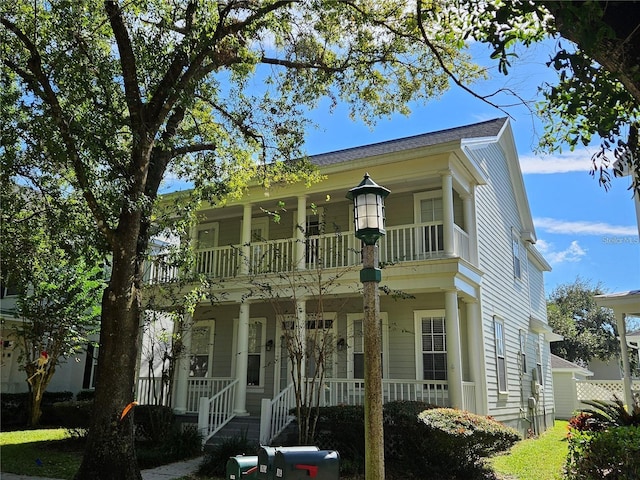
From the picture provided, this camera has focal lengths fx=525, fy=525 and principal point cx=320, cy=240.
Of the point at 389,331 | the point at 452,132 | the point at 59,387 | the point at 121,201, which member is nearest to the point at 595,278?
the point at 452,132

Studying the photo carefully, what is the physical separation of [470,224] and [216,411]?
762cm

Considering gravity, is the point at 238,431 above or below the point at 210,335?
below

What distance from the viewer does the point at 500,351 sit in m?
14.2

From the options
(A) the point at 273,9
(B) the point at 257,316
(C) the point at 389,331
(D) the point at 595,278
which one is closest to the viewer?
(A) the point at 273,9

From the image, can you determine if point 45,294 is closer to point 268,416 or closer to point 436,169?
point 268,416

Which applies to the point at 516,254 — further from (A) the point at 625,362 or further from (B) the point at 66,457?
(B) the point at 66,457

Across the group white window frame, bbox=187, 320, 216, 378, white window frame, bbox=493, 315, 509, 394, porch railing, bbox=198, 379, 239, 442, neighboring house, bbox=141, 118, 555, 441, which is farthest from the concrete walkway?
white window frame, bbox=493, 315, 509, 394

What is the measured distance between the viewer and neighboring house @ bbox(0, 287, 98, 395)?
18.9m

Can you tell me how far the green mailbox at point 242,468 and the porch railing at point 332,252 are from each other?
6.13 metres

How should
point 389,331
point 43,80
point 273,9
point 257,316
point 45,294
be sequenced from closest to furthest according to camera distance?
1. point 43,80
2. point 273,9
3. point 389,331
4. point 257,316
5. point 45,294

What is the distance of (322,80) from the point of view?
11281 millimetres

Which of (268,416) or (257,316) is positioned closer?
(268,416)

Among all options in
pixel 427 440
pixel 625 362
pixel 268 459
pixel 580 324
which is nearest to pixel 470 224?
pixel 625 362

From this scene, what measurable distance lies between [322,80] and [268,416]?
7220 millimetres
